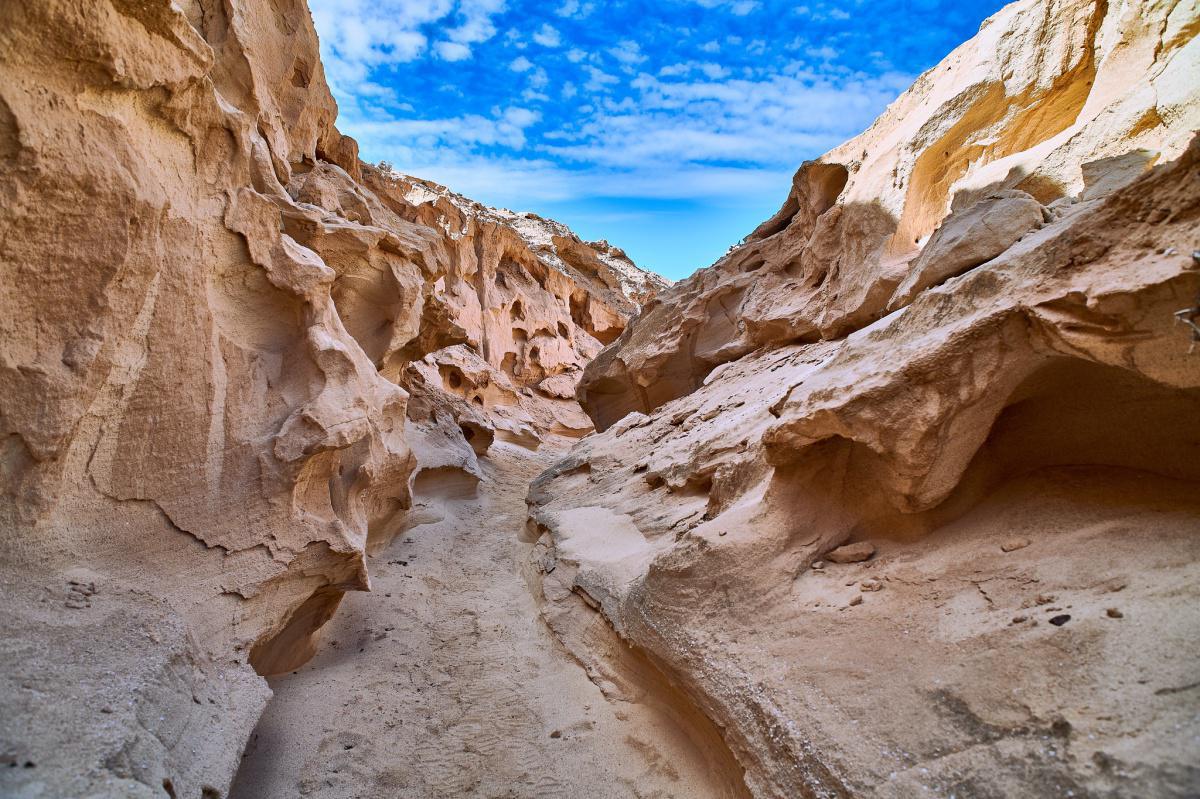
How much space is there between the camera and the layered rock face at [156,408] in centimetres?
255

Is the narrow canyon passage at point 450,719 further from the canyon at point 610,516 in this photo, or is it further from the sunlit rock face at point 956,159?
the sunlit rock face at point 956,159

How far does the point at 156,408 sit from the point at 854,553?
4511 mm

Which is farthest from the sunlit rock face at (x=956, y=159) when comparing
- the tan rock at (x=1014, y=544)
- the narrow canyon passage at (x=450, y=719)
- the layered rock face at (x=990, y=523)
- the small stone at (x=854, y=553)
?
the narrow canyon passage at (x=450, y=719)

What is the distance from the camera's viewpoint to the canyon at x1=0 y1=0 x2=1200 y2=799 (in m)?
2.18

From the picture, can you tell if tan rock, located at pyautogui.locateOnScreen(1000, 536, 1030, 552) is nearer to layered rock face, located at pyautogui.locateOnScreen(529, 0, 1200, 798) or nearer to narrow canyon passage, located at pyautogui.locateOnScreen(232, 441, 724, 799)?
layered rock face, located at pyautogui.locateOnScreen(529, 0, 1200, 798)

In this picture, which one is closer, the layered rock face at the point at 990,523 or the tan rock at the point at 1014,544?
the layered rock face at the point at 990,523

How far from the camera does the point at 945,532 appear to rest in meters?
3.15

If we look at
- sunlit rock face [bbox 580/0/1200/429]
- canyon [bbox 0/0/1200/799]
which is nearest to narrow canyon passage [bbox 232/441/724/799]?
canyon [bbox 0/0/1200/799]

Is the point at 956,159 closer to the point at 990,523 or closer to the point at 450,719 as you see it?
the point at 990,523

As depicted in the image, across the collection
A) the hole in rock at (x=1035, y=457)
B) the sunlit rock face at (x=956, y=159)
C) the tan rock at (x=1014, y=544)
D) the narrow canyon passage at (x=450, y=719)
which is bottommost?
the narrow canyon passage at (x=450, y=719)

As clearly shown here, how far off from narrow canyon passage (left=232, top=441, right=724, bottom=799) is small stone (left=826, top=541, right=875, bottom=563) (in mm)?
1510

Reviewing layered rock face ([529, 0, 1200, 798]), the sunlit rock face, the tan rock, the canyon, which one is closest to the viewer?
→ layered rock face ([529, 0, 1200, 798])

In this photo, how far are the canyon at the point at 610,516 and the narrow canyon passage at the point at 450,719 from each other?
31 millimetres

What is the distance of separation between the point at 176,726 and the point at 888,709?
3346 mm
